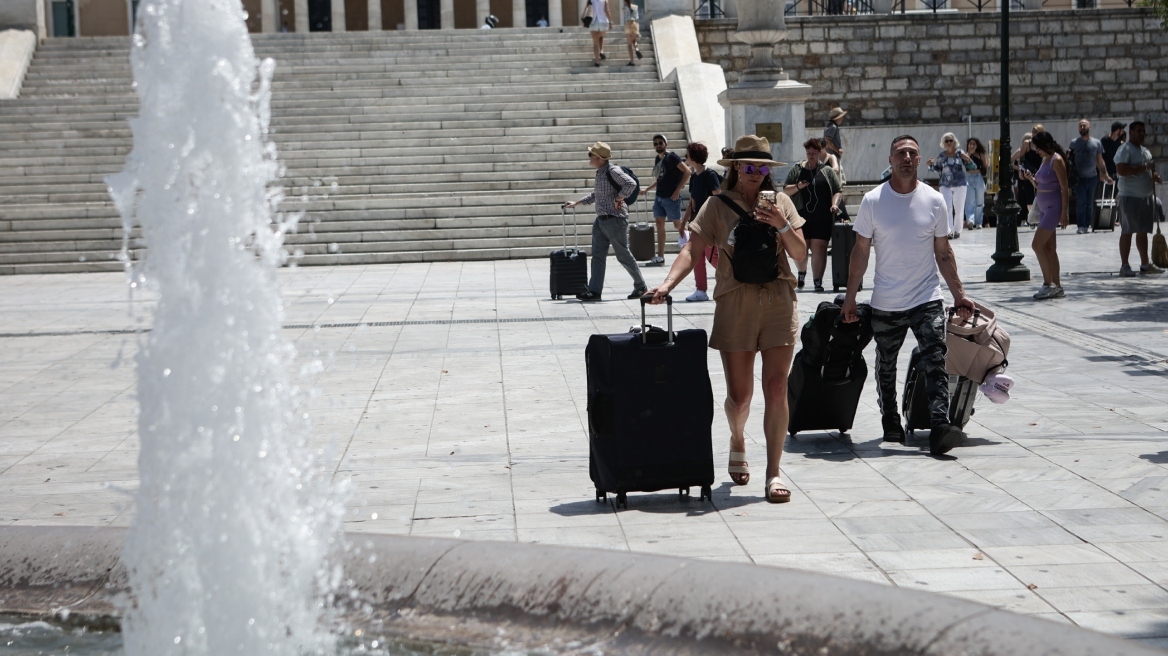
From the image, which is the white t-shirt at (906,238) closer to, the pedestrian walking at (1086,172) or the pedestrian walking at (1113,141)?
the pedestrian walking at (1086,172)

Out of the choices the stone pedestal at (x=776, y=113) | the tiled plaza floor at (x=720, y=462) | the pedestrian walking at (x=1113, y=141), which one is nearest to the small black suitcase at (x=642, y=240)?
the stone pedestal at (x=776, y=113)

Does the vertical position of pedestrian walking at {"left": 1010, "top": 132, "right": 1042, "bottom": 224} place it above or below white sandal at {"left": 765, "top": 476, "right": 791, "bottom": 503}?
above

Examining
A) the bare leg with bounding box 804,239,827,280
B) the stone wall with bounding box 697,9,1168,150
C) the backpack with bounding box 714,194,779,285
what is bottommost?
the bare leg with bounding box 804,239,827,280

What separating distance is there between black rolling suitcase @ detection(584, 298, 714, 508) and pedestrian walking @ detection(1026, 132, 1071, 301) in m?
7.90

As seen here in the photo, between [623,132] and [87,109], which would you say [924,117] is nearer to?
[623,132]

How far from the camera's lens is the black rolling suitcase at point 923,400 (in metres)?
7.26

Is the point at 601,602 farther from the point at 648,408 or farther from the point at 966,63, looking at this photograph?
the point at 966,63

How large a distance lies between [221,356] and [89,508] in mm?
2082

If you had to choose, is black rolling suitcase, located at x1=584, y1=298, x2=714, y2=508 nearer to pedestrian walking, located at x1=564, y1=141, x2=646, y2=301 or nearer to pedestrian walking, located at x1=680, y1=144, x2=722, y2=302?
pedestrian walking, located at x1=680, y1=144, x2=722, y2=302

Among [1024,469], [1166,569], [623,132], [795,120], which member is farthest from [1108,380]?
[623,132]

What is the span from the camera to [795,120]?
69.6 feet

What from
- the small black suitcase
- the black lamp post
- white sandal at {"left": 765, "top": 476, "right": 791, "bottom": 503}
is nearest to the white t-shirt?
white sandal at {"left": 765, "top": 476, "right": 791, "bottom": 503}

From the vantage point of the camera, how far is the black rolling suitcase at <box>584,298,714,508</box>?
5875 millimetres

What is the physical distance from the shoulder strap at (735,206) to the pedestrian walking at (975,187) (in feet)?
57.0
